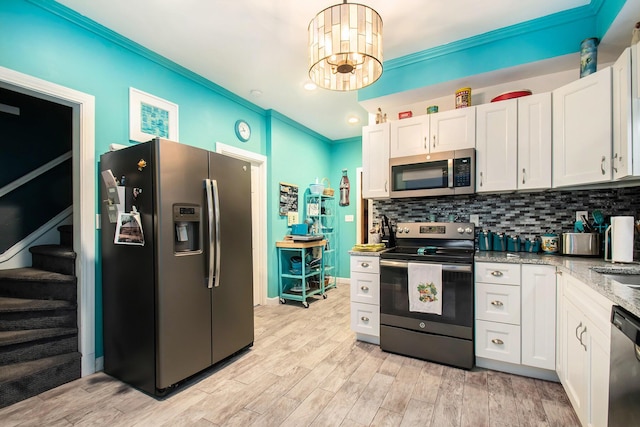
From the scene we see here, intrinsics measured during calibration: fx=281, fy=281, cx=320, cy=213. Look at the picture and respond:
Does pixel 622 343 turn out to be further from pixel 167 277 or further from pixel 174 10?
pixel 174 10

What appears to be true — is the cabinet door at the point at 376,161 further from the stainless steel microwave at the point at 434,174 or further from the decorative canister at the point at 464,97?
the decorative canister at the point at 464,97

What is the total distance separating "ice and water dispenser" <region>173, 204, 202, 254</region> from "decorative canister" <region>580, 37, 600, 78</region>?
2939 mm

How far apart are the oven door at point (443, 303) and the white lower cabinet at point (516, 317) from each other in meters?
0.09

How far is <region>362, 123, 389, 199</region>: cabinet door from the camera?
2.85m

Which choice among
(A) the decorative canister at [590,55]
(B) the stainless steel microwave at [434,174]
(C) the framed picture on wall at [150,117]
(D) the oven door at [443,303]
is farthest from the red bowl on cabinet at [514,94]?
(C) the framed picture on wall at [150,117]

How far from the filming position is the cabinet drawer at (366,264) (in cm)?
260

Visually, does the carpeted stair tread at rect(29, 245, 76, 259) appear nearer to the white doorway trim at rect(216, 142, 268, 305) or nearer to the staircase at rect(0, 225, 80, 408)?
the staircase at rect(0, 225, 80, 408)

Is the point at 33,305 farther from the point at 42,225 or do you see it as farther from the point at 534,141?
the point at 534,141

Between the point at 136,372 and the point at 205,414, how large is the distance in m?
0.64

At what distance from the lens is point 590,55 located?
6.45ft

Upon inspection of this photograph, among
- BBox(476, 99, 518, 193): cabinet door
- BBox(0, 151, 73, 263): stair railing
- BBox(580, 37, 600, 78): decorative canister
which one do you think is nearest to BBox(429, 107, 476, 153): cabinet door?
BBox(476, 99, 518, 193): cabinet door

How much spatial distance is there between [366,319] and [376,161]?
1.56 metres

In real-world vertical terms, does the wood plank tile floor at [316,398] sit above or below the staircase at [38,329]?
below

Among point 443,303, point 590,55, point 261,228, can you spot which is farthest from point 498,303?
point 261,228
